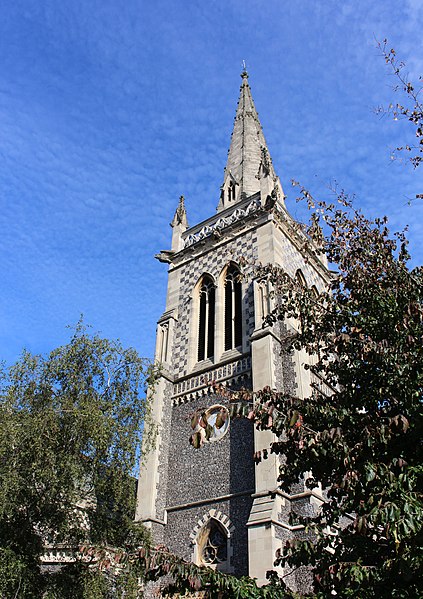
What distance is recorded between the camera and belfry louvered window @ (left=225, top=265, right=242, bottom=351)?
17500 mm

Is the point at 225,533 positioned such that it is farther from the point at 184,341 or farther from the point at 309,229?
the point at 309,229

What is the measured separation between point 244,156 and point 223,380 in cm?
1386

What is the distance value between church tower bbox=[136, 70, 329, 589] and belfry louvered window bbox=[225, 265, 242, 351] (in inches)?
1.5

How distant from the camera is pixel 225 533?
13.3 m

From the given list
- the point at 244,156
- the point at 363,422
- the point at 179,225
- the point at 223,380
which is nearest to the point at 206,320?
the point at 223,380

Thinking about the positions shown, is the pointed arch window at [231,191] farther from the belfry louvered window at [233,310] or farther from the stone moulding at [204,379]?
the stone moulding at [204,379]

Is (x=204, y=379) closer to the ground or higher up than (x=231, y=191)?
closer to the ground

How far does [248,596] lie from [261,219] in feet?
48.7

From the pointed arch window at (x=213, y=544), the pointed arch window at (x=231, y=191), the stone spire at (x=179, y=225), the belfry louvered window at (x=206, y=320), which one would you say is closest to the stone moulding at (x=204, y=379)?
the belfry louvered window at (x=206, y=320)

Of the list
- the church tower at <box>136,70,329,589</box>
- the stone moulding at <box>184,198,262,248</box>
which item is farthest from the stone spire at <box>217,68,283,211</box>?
the stone moulding at <box>184,198,262,248</box>

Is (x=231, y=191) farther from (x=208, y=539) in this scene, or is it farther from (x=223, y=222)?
(x=208, y=539)

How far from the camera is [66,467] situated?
11.4m

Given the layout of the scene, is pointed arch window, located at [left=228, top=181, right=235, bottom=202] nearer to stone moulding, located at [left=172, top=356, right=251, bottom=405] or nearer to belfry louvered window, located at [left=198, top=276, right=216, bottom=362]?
belfry louvered window, located at [left=198, top=276, right=216, bottom=362]

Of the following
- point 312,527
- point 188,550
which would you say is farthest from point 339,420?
point 188,550
